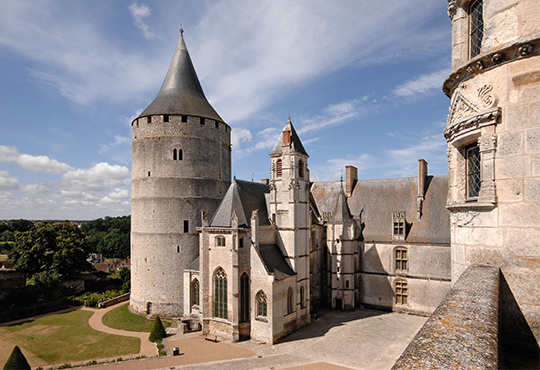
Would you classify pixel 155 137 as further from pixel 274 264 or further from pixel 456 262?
pixel 456 262

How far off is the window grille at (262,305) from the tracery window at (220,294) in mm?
2942

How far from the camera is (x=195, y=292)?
30.0 m

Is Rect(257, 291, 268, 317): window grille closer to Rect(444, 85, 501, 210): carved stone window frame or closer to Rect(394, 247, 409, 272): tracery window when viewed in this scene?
Rect(394, 247, 409, 272): tracery window

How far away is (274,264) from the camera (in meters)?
26.0

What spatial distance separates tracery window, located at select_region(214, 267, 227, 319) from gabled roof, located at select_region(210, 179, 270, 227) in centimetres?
412

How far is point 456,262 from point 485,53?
450 cm

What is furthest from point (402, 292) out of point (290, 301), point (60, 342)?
point (60, 342)

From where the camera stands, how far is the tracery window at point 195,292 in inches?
1173

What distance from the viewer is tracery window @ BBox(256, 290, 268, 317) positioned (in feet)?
80.3

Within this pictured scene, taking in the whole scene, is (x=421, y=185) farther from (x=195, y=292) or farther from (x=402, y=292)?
(x=195, y=292)

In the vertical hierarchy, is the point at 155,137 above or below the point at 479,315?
above

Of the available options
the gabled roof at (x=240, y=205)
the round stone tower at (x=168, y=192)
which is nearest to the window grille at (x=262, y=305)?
the gabled roof at (x=240, y=205)

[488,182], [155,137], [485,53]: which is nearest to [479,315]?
[488,182]

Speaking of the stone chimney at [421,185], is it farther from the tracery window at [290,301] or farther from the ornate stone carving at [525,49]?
the ornate stone carving at [525,49]
